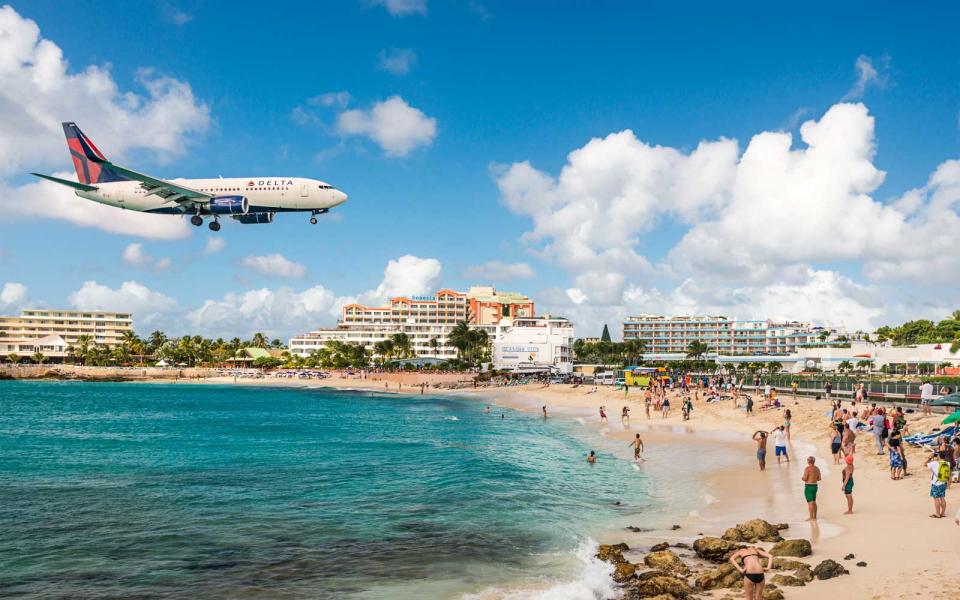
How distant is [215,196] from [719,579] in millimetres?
41130

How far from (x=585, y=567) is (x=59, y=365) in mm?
183967

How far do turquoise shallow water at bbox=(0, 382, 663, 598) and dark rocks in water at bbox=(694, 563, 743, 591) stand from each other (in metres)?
3.66

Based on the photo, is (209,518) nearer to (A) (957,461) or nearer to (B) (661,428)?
(A) (957,461)

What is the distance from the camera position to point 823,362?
10831 cm

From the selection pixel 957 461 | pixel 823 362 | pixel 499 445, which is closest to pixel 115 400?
pixel 499 445

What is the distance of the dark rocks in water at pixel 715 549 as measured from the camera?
15312 millimetres

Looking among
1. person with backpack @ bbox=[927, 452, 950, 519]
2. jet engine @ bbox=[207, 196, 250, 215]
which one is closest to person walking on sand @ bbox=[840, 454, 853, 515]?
person with backpack @ bbox=[927, 452, 950, 519]

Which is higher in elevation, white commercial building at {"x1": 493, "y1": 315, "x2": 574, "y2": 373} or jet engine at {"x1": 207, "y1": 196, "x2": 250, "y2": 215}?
jet engine at {"x1": 207, "y1": 196, "x2": 250, "y2": 215}

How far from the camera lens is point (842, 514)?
17766 mm

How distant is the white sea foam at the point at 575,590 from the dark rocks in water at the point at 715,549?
226 cm

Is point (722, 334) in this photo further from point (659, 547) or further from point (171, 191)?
point (659, 547)

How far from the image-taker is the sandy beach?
12.0 metres

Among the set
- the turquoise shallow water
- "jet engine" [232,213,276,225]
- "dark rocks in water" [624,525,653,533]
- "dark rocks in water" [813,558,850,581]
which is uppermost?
"jet engine" [232,213,276,225]

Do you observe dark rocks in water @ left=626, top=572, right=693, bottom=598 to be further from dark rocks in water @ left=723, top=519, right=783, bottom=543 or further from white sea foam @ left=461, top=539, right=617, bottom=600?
dark rocks in water @ left=723, top=519, right=783, bottom=543
